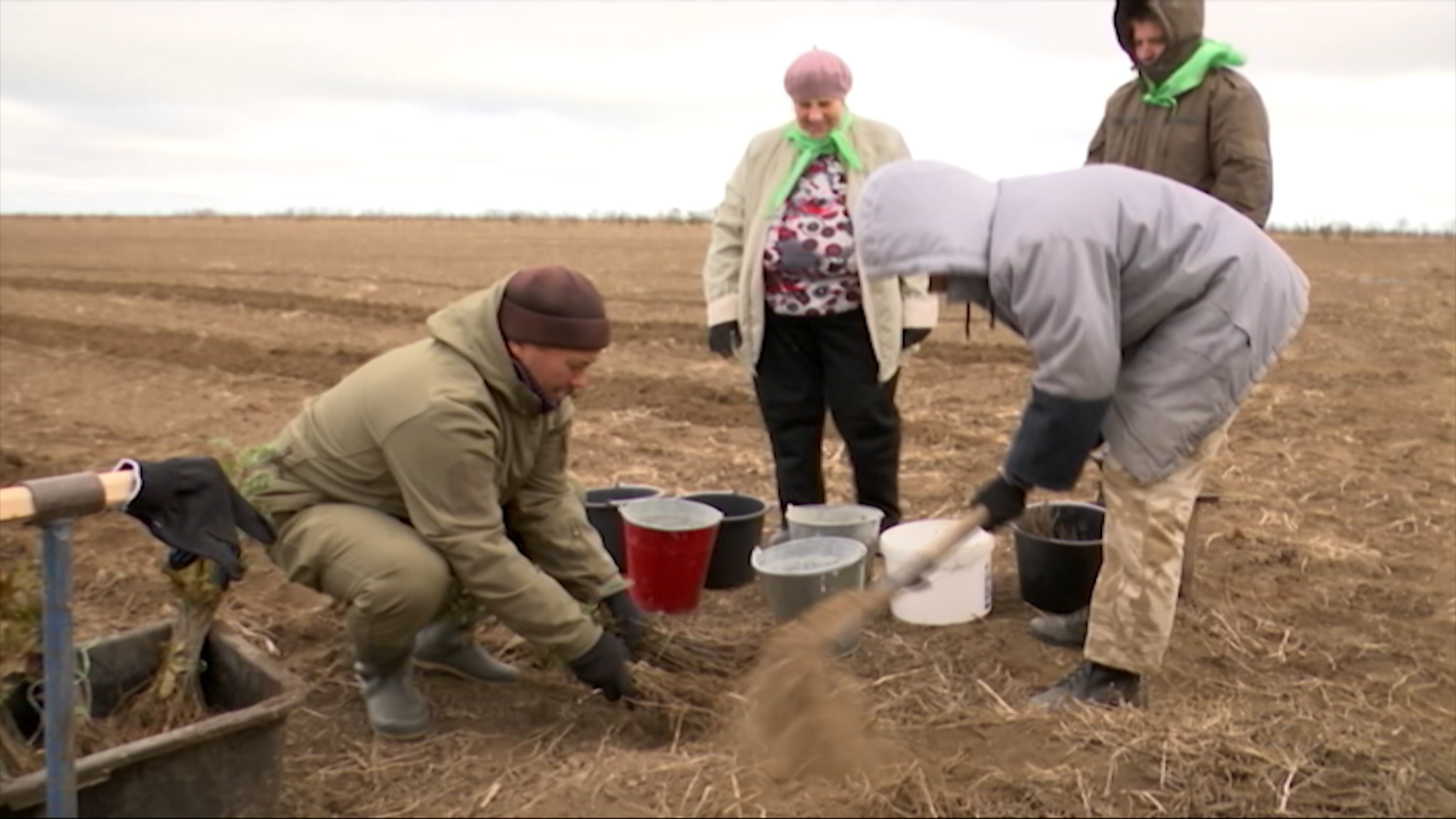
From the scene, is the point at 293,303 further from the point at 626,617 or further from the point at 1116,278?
the point at 1116,278

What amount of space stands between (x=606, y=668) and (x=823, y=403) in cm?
185

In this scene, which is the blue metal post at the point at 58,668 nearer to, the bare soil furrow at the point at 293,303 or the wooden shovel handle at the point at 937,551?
the wooden shovel handle at the point at 937,551

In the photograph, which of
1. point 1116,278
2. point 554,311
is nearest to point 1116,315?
point 1116,278

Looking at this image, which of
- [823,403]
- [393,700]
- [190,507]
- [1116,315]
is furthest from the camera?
[823,403]

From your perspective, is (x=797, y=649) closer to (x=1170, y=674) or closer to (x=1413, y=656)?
(x=1170, y=674)

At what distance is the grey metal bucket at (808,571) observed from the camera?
4.13m

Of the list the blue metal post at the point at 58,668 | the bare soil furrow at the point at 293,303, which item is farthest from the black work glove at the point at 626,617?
the bare soil furrow at the point at 293,303

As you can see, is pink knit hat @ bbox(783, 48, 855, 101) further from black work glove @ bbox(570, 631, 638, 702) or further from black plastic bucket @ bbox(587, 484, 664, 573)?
black work glove @ bbox(570, 631, 638, 702)

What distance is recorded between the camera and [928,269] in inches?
116

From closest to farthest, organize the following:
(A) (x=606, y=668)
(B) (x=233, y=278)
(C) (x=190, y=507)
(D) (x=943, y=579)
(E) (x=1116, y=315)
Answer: (C) (x=190, y=507), (E) (x=1116, y=315), (A) (x=606, y=668), (D) (x=943, y=579), (B) (x=233, y=278)

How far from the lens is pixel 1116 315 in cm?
304

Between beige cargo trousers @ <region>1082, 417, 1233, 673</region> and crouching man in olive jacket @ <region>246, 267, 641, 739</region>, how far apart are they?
4.36 feet

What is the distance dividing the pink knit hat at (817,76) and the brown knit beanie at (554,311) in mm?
1648

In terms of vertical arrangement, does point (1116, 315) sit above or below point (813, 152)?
below
